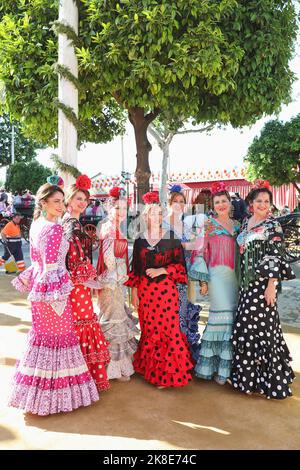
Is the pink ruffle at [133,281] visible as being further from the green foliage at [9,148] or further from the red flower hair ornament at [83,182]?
the green foliage at [9,148]

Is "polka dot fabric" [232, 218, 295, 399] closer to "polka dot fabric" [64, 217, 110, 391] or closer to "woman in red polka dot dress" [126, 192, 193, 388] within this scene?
"woman in red polka dot dress" [126, 192, 193, 388]

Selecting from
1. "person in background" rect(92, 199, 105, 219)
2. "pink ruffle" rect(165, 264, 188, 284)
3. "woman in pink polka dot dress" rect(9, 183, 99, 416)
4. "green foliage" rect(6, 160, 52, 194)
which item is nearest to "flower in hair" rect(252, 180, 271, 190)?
"pink ruffle" rect(165, 264, 188, 284)

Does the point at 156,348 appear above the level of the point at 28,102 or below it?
below

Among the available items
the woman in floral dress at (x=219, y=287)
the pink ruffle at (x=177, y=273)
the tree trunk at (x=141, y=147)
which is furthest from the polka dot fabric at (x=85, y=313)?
the tree trunk at (x=141, y=147)

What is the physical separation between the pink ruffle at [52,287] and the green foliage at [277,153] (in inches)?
428

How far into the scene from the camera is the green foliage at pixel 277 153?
40.4ft

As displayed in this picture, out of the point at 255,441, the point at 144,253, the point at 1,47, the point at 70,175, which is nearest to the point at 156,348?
the point at 144,253

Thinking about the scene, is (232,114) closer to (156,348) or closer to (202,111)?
(202,111)

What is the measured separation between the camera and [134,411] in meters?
3.09

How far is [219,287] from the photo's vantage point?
3609mm

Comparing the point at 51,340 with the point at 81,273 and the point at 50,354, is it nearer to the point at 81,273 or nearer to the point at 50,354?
the point at 50,354
